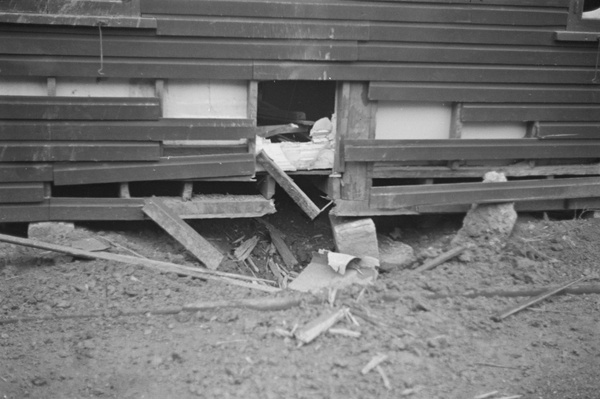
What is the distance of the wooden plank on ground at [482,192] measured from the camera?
27.4 ft

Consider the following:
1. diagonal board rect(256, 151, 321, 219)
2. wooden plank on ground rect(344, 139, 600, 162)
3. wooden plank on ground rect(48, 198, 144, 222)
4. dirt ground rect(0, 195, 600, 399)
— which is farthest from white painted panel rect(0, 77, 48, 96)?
wooden plank on ground rect(344, 139, 600, 162)

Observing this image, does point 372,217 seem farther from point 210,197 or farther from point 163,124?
point 163,124

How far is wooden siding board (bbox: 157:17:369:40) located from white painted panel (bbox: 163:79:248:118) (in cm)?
47

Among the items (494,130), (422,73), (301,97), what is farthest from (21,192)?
(494,130)

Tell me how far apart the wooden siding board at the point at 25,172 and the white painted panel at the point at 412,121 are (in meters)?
3.15

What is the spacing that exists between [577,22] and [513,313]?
3.27m

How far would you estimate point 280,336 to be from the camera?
6.25m

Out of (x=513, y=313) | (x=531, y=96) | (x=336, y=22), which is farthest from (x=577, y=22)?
(x=513, y=313)

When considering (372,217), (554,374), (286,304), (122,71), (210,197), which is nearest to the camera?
(554,374)

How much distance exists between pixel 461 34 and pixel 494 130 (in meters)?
1.11

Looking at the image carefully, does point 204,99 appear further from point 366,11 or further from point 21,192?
point 21,192

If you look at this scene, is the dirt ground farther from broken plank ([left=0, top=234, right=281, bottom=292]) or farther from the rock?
the rock

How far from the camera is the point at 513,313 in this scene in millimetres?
7055

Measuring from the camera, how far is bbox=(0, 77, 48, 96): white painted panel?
729 centimetres
